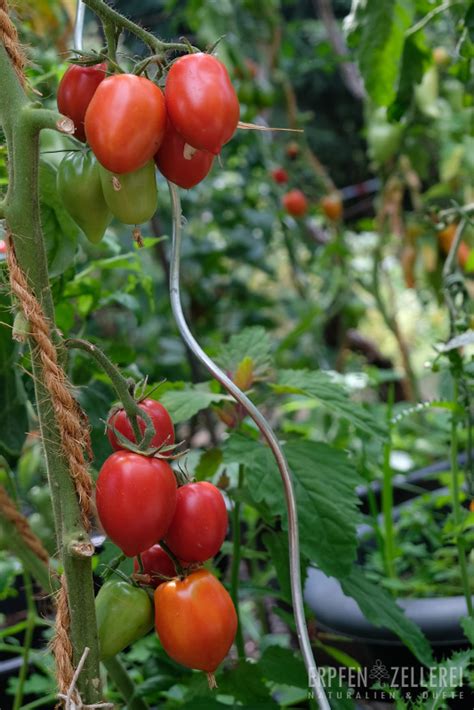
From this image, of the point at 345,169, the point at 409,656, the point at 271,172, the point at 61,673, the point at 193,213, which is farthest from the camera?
the point at 345,169

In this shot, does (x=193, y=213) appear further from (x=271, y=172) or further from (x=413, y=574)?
(x=413, y=574)

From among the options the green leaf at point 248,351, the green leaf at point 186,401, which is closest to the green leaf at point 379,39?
the green leaf at point 248,351

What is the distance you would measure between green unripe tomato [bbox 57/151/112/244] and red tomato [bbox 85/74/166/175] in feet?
0.11

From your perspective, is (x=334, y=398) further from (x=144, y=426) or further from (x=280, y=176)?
(x=280, y=176)

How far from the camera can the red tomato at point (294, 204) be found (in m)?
2.27

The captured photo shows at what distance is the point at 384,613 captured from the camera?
2.40 feet

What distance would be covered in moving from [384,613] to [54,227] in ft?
1.53

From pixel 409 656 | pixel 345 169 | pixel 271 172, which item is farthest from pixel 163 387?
pixel 345 169

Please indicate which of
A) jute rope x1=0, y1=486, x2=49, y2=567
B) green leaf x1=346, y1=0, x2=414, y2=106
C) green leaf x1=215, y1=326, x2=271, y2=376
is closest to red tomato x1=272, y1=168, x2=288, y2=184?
green leaf x1=346, y1=0, x2=414, y2=106

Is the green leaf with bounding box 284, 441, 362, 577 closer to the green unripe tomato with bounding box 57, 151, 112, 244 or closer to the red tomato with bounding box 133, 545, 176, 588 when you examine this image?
the red tomato with bounding box 133, 545, 176, 588

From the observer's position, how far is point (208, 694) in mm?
→ 724

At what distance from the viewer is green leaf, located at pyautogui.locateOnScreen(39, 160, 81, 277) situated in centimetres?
70

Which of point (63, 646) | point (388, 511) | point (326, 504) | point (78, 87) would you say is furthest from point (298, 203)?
point (63, 646)

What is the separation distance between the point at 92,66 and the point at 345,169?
4.64m
